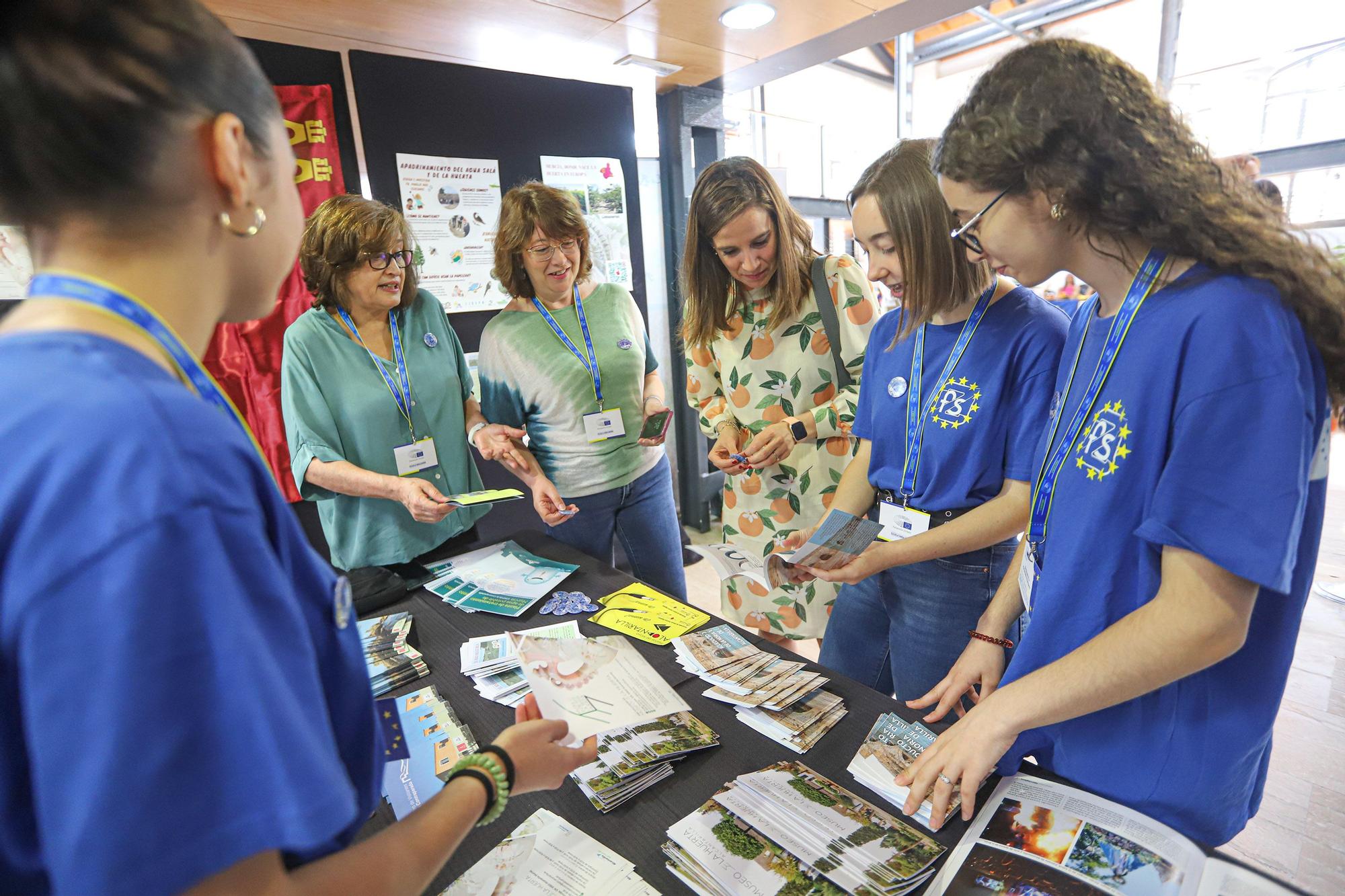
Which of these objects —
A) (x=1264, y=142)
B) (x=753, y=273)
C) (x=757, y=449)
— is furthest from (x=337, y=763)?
(x=1264, y=142)

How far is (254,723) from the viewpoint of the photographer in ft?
1.38

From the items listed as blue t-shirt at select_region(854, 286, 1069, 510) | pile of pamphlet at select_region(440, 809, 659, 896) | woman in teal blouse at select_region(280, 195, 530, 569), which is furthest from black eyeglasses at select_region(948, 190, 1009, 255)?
woman in teal blouse at select_region(280, 195, 530, 569)

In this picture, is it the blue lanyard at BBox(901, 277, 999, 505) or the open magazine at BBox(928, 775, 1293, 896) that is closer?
the open magazine at BBox(928, 775, 1293, 896)

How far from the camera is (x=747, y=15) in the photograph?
8.76 feet

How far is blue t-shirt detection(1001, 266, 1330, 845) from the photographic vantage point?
74 cm

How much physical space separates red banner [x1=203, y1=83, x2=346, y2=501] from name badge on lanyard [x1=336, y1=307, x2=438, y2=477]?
3.15 feet

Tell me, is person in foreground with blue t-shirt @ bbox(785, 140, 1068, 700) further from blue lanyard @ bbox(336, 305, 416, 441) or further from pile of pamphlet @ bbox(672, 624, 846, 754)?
blue lanyard @ bbox(336, 305, 416, 441)

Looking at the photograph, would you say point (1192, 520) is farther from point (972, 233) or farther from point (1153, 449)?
point (972, 233)

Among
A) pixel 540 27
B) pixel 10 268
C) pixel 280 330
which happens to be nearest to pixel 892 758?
pixel 280 330

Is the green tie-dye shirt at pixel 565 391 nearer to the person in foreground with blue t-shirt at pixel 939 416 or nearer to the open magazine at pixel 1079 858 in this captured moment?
the person in foreground with blue t-shirt at pixel 939 416

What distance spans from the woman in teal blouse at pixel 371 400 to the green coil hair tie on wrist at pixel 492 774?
3.79ft

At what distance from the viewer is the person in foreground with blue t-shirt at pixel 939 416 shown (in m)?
1.38

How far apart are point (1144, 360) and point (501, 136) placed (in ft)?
10.00

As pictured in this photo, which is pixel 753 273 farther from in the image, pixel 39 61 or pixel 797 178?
pixel 797 178
